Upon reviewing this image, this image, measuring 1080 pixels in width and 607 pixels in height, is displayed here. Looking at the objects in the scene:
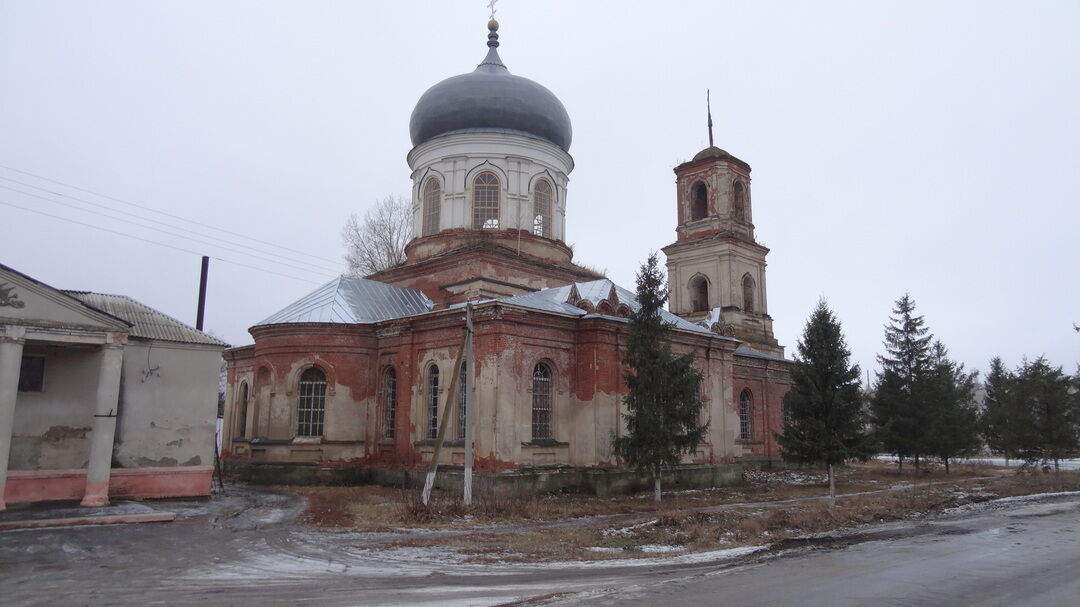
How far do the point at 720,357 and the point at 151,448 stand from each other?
17.0 metres

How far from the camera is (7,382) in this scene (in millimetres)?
14906

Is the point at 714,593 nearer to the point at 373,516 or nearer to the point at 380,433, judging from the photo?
the point at 373,516

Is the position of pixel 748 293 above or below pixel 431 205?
below

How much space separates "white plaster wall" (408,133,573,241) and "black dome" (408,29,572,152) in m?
0.42

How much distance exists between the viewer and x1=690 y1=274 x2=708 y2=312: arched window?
116ft

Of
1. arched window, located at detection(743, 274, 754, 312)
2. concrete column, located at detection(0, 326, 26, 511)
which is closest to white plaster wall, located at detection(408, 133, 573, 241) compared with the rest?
arched window, located at detection(743, 274, 754, 312)

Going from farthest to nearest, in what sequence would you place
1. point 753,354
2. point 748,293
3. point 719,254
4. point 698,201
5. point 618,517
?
point 698,201
point 748,293
point 719,254
point 753,354
point 618,517

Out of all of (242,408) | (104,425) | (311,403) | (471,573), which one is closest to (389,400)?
(311,403)

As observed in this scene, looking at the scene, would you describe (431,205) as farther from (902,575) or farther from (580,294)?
(902,575)

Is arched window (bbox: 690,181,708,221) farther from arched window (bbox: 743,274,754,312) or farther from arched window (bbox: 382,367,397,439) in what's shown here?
arched window (bbox: 382,367,397,439)

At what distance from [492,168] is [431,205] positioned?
2.83m

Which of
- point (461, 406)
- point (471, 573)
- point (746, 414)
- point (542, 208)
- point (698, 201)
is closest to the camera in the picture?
point (471, 573)

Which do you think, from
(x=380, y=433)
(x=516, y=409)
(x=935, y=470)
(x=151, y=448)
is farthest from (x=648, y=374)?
(x=935, y=470)

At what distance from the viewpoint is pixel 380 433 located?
23203mm
